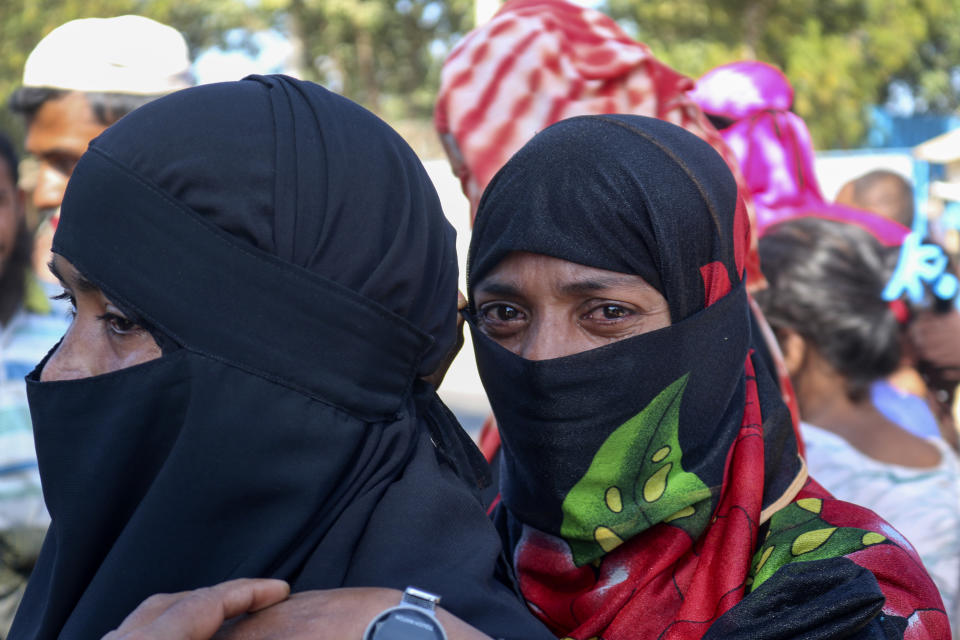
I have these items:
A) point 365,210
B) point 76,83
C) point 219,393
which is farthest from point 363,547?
point 76,83

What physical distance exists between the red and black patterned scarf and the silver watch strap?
0.65 meters

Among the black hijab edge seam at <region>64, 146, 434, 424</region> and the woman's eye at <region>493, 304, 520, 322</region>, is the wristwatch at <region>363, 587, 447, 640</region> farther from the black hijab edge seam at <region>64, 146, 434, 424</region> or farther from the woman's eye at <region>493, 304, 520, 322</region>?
the woman's eye at <region>493, 304, 520, 322</region>

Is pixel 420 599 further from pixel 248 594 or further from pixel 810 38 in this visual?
pixel 810 38

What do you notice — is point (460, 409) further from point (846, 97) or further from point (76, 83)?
point (846, 97)

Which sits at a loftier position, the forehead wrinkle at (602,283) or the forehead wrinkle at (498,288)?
the forehead wrinkle at (602,283)

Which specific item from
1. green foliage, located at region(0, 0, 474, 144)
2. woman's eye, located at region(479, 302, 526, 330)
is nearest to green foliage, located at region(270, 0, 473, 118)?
Result: green foliage, located at region(0, 0, 474, 144)

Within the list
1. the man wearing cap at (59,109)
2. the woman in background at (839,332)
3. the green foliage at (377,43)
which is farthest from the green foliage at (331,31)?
the woman in background at (839,332)

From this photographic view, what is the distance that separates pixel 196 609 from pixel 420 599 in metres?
0.25

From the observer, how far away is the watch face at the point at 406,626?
1.20 meters

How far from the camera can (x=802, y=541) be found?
169 cm

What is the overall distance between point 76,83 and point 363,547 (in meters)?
2.38

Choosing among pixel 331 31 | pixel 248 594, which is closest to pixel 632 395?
pixel 248 594

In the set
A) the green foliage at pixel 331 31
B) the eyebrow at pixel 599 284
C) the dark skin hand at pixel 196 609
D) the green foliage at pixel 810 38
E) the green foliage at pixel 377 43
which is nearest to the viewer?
the dark skin hand at pixel 196 609

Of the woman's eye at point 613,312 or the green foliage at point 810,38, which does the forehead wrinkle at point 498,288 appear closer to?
the woman's eye at point 613,312
